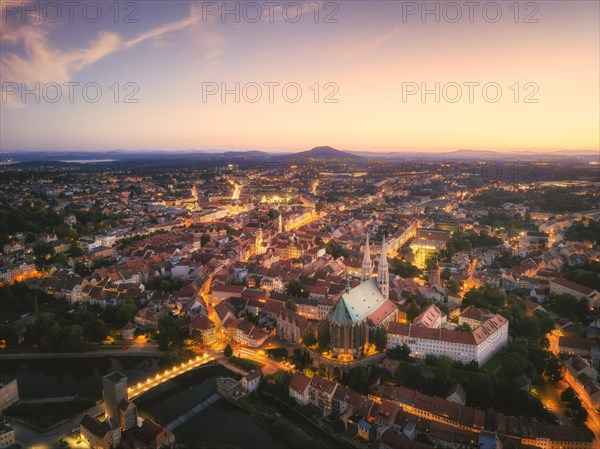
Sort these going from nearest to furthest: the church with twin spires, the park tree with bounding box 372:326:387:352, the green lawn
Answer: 1. the green lawn
2. the church with twin spires
3. the park tree with bounding box 372:326:387:352

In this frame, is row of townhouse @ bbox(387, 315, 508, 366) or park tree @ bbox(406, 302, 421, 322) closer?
row of townhouse @ bbox(387, 315, 508, 366)

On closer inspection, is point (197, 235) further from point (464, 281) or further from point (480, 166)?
point (480, 166)

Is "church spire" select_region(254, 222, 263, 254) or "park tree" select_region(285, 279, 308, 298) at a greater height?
"church spire" select_region(254, 222, 263, 254)

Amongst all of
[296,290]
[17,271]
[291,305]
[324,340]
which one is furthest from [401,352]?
[17,271]

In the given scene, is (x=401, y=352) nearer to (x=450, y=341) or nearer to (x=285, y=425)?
(x=450, y=341)

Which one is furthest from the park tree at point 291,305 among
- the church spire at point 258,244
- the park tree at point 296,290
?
the church spire at point 258,244


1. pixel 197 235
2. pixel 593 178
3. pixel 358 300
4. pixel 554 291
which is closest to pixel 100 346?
pixel 358 300

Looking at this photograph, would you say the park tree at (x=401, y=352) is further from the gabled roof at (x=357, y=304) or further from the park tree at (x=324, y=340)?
the park tree at (x=324, y=340)

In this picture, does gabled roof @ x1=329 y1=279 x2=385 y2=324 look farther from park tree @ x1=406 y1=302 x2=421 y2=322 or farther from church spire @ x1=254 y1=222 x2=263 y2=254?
church spire @ x1=254 y1=222 x2=263 y2=254

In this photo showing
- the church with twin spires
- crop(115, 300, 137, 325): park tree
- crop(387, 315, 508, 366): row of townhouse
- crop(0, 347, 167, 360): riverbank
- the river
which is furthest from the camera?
crop(115, 300, 137, 325): park tree

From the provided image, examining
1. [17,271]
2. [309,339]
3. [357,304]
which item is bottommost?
[309,339]

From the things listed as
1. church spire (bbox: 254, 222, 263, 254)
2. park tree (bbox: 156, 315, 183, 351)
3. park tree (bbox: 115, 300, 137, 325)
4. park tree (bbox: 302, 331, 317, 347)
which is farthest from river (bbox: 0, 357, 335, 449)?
church spire (bbox: 254, 222, 263, 254)

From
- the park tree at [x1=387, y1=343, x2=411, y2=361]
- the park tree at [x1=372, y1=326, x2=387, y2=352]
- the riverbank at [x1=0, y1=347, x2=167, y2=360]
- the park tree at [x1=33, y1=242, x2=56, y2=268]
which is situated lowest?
the riverbank at [x1=0, y1=347, x2=167, y2=360]
